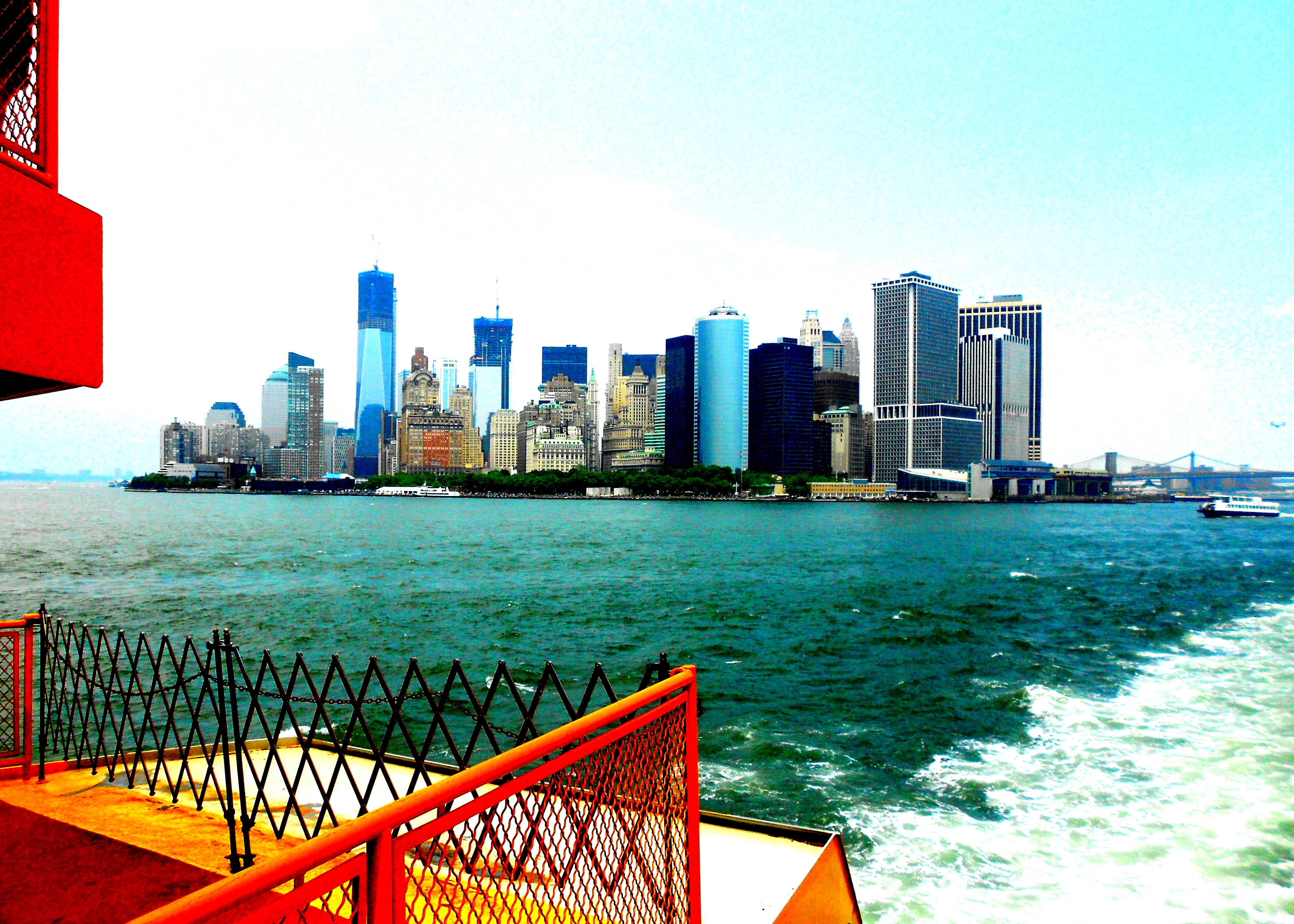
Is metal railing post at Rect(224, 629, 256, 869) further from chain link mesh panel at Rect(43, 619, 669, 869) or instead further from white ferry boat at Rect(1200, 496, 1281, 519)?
white ferry boat at Rect(1200, 496, 1281, 519)

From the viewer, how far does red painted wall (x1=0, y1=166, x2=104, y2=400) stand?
3.85m

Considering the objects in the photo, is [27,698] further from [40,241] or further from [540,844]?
[540,844]

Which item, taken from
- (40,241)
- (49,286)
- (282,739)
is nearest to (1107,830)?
(282,739)

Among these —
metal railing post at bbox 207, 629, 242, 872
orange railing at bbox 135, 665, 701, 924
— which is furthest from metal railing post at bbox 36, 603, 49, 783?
orange railing at bbox 135, 665, 701, 924

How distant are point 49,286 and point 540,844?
3.93m

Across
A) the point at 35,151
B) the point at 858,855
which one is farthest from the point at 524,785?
the point at 858,855

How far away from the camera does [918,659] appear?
68.3ft

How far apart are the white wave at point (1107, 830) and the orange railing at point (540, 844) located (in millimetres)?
5376

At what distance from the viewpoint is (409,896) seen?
4.43 m

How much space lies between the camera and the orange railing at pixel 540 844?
1725 mm

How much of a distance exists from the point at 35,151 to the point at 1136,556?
63802 millimetres

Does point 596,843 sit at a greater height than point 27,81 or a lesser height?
lesser

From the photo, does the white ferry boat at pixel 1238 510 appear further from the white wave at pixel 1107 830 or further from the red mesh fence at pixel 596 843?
the red mesh fence at pixel 596 843

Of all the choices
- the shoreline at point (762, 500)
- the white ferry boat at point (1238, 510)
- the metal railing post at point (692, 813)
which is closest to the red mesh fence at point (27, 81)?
the metal railing post at point (692, 813)
